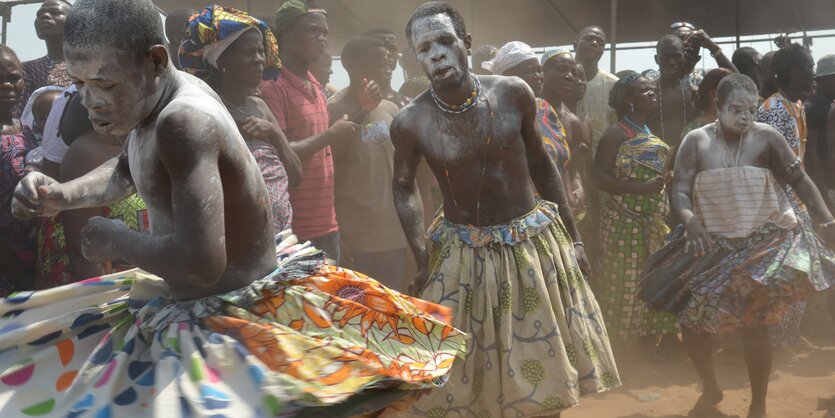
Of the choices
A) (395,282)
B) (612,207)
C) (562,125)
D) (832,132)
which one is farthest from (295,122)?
(832,132)

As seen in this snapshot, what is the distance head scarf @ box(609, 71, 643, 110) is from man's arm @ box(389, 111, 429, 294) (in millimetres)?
3064

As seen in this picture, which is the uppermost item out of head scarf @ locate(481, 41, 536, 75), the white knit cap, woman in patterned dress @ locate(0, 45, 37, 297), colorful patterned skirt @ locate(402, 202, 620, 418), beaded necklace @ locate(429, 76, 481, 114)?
head scarf @ locate(481, 41, 536, 75)

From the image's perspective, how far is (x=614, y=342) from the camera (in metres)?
6.91

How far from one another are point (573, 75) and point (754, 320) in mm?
2264

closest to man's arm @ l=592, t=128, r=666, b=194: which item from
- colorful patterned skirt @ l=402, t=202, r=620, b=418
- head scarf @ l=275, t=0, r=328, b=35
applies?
head scarf @ l=275, t=0, r=328, b=35

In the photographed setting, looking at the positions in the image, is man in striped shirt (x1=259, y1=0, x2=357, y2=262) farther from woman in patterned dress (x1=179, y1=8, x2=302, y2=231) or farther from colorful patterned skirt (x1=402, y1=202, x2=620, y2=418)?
colorful patterned skirt (x1=402, y1=202, x2=620, y2=418)

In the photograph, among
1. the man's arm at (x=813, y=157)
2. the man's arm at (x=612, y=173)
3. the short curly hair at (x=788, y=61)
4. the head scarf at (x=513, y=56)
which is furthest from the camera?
the man's arm at (x=813, y=157)

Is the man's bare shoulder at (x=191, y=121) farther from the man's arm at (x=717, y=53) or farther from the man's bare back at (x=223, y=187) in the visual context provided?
the man's arm at (x=717, y=53)

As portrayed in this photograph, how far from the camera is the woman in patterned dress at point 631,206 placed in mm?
6703

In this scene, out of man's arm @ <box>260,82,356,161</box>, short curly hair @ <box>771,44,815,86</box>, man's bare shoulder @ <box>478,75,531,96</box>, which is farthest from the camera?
short curly hair @ <box>771,44,815,86</box>

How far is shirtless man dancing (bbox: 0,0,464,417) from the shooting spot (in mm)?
2277

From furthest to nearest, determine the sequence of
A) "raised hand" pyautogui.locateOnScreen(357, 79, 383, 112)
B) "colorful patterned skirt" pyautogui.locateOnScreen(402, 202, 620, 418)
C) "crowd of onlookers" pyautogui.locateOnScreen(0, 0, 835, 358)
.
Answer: "raised hand" pyautogui.locateOnScreen(357, 79, 383, 112), "crowd of onlookers" pyautogui.locateOnScreen(0, 0, 835, 358), "colorful patterned skirt" pyautogui.locateOnScreen(402, 202, 620, 418)

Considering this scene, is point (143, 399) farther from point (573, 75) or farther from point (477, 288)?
point (573, 75)

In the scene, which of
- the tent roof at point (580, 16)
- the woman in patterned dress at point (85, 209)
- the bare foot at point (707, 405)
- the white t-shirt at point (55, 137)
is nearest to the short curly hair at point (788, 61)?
the bare foot at point (707, 405)
